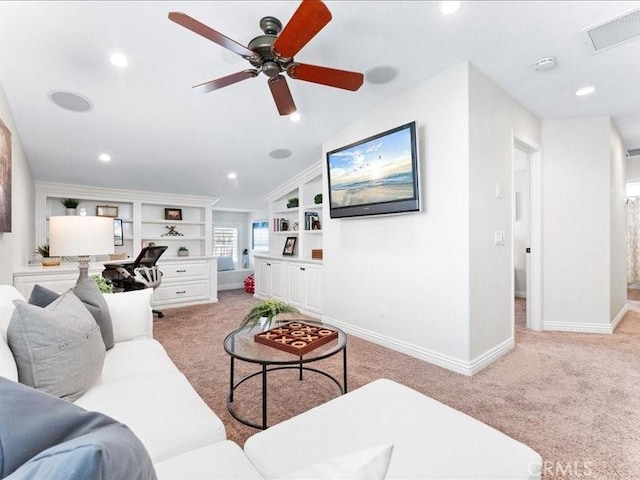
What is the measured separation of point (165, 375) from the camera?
161 centimetres

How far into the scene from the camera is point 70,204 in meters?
4.91

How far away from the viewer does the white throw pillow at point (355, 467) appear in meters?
0.52

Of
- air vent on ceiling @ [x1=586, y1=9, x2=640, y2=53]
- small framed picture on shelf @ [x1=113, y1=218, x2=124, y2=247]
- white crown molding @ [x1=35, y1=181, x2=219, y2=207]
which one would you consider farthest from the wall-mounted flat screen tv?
small framed picture on shelf @ [x1=113, y1=218, x2=124, y2=247]

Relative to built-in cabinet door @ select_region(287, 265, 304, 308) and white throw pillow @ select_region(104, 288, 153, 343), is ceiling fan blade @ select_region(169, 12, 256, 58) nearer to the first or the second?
white throw pillow @ select_region(104, 288, 153, 343)

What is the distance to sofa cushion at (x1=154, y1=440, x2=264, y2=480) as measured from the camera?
3.02 ft

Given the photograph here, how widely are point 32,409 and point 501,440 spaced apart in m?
1.26

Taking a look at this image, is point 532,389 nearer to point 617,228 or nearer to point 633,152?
point 617,228

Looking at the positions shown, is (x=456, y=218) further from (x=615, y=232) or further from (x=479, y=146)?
(x=615, y=232)

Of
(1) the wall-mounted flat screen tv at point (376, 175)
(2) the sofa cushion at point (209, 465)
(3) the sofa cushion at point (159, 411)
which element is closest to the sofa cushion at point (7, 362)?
(3) the sofa cushion at point (159, 411)

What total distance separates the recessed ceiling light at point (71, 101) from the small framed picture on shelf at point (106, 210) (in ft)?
8.03

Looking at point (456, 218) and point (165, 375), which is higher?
point (456, 218)

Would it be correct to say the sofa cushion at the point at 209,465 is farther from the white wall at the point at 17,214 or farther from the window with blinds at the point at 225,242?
the window with blinds at the point at 225,242

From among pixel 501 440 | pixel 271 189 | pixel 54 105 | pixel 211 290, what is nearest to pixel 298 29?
pixel 501 440

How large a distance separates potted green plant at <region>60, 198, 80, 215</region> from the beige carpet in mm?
2815
